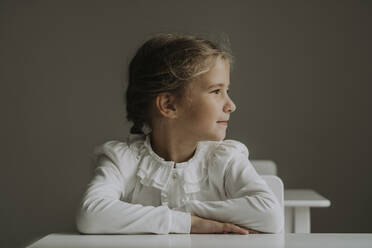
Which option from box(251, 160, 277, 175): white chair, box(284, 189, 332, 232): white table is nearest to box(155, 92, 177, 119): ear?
box(284, 189, 332, 232): white table

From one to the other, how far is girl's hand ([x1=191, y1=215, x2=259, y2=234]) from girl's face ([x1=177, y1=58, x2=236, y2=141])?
28cm

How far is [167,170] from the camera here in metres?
1.31

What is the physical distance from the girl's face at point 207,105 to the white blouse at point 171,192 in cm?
4

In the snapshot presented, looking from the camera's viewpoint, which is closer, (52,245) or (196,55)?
(52,245)

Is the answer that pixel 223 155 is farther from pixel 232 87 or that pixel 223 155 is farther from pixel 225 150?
pixel 232 87

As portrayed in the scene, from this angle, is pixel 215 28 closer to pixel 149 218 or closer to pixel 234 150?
pixel 234 150

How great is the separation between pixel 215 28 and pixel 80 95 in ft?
3.03

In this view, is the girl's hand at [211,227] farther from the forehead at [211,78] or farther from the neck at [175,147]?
the forehead at [211,78]

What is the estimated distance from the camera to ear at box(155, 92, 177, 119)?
1.38 m

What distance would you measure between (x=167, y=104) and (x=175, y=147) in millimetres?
107

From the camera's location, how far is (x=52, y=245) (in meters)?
0.92

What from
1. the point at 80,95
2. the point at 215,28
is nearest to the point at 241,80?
the point at 215,28

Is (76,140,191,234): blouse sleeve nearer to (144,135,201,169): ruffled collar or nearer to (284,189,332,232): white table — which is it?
(144,135,201,169): ruffled collar

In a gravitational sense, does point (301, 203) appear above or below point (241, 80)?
below
